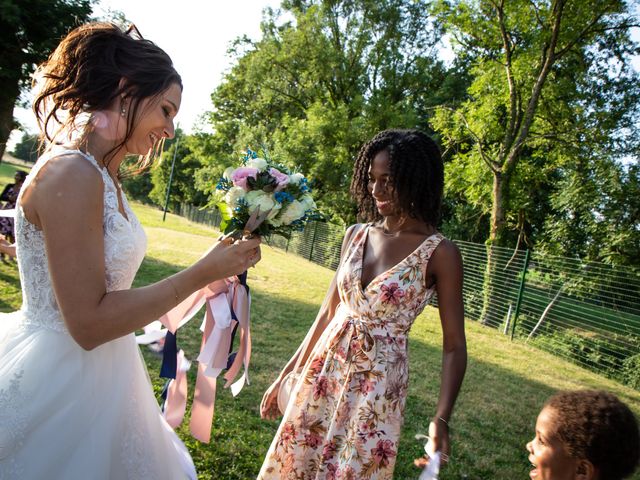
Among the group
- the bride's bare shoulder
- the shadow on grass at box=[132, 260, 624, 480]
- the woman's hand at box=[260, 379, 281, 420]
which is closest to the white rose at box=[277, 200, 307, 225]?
the woman's hand at box=[260, 379, 281, 420]

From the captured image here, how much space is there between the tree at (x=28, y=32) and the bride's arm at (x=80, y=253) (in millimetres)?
6576

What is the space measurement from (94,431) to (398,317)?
1288 millimetres

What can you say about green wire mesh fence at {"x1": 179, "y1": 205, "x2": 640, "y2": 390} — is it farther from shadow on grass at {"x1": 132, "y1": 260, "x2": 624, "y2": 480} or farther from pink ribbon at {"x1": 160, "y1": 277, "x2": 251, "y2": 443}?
pink ribbon at {"x1": 160, "y1": 277, "x2": 251, "y2": 443}

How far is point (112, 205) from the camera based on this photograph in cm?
160

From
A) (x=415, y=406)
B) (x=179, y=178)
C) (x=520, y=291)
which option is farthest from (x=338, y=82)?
(x=179, y=178)

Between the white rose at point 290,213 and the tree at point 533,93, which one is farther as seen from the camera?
the tree at point 533,93

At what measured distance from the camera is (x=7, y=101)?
762cm

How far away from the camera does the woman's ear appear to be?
1.82 m

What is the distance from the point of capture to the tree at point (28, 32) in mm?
6660

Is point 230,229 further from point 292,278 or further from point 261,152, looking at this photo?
point 292,278

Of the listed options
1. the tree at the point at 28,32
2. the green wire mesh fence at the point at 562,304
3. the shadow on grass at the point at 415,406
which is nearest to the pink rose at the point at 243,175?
the shadow on grass at the point at 415,406

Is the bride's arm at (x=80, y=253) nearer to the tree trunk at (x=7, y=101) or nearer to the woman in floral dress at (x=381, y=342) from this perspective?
the woman in floral dress at (x=381, y=342)

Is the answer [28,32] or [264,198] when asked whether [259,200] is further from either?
[28,32]

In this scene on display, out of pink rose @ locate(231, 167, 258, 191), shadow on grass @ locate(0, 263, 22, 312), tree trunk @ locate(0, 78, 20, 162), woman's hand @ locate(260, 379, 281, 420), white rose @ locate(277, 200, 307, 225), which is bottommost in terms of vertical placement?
shadow on grass @ locate(0, 263, 22, 312)
